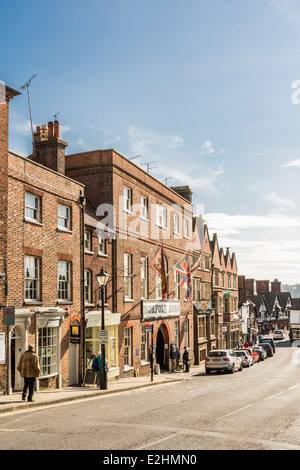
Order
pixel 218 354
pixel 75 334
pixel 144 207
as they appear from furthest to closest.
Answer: pixel 218 354 < pixel 144 207 < pixel 75 334

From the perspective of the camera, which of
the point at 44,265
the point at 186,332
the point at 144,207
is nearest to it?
the point at 44,265

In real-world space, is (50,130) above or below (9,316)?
above

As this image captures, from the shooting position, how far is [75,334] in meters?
23.2

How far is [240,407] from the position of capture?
53.3 feet

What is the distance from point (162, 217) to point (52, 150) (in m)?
12.8

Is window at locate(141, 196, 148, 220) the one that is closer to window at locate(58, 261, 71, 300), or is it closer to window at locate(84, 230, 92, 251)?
window at locate(84, 230, 92, 251)

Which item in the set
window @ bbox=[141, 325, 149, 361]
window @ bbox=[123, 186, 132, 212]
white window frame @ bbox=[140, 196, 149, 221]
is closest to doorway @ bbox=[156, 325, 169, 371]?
window @ bbox=[141, 325, 149, 361]


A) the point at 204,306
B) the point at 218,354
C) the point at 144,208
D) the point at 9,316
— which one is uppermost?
the point at 144,208

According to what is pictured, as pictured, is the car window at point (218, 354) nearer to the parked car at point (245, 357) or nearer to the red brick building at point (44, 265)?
the parked car at point (245, 357)

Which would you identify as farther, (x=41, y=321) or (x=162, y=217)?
(x=162, y=217)

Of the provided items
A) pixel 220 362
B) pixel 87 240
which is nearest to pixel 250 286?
pixel 220 362

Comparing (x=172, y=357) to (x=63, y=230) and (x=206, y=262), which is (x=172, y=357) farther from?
(x=63, y=230)

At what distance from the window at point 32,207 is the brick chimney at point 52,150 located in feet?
13.6
